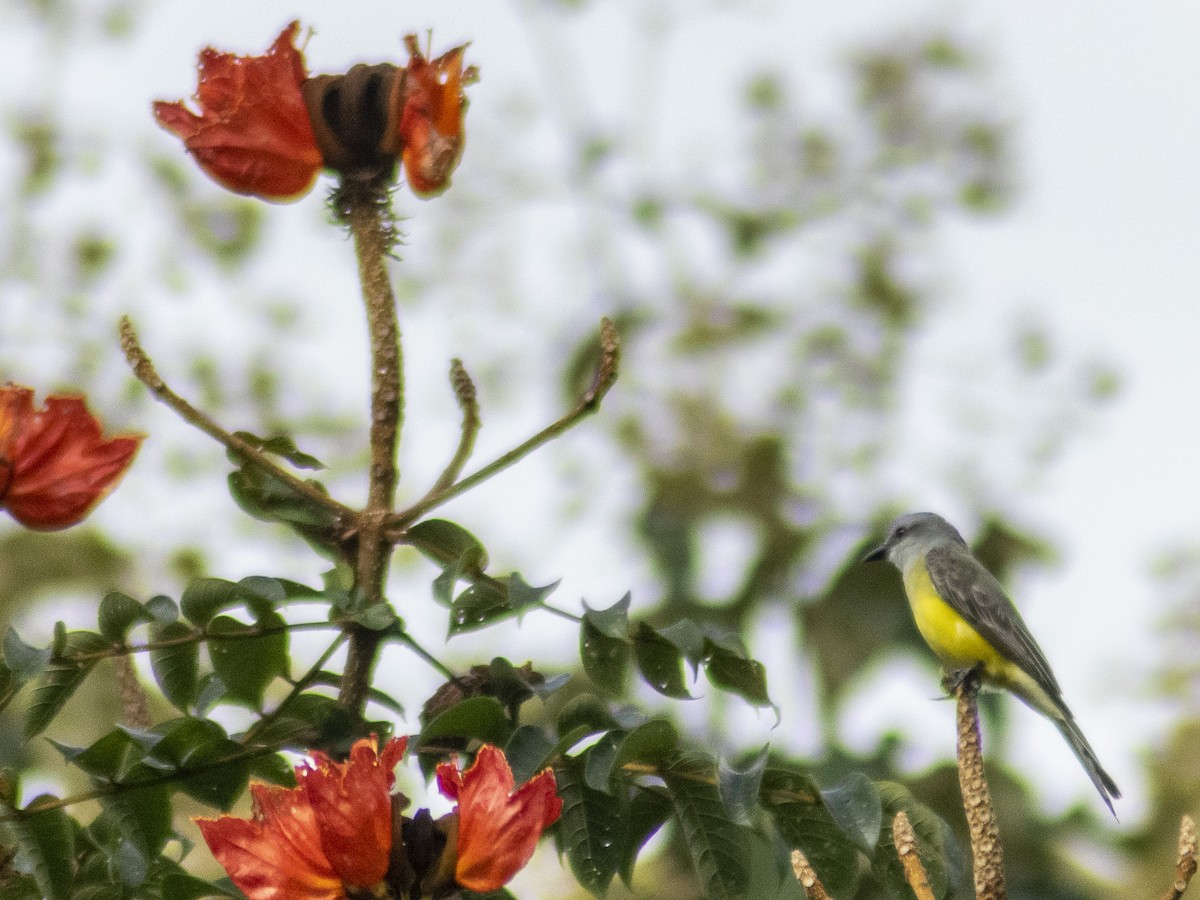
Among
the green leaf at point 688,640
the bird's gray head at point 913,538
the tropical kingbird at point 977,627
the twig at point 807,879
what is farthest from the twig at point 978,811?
the bird's gray head at point 913,538

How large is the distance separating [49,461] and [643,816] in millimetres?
775

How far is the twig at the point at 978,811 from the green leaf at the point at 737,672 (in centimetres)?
23

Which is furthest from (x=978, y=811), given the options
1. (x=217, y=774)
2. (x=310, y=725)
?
(x=217, y=774)

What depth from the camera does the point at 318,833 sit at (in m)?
1.28

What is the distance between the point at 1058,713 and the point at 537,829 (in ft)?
10.3

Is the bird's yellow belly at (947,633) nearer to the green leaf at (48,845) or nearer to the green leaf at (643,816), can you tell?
the green leaf at (643,816)

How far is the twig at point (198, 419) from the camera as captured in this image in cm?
154

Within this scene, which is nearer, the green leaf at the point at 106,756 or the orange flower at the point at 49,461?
the green leaf at the point at 106,756

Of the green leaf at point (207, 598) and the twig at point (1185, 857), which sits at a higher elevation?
the green leaf at point (207, 598)

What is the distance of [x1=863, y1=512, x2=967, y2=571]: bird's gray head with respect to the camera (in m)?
4.97

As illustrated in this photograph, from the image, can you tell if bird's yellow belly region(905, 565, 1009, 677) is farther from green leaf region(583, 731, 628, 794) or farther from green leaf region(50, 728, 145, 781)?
green leaf region(50, 728, 145, 781)

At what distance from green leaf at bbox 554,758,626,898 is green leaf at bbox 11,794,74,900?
1.75 ft

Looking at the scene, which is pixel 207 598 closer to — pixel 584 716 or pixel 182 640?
pixel 182 640

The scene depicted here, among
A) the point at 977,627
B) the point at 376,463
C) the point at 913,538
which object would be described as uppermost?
the point at 913,538
